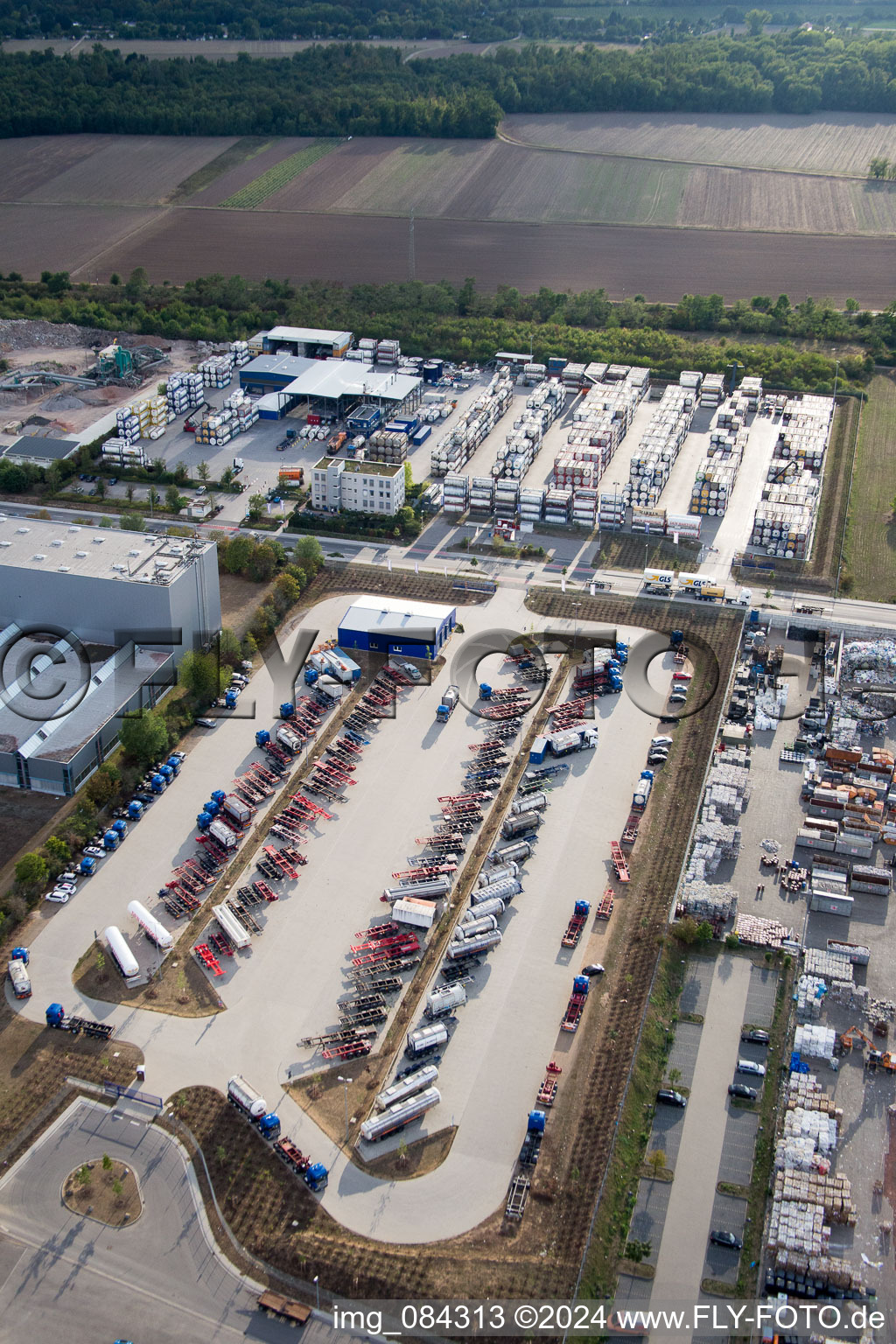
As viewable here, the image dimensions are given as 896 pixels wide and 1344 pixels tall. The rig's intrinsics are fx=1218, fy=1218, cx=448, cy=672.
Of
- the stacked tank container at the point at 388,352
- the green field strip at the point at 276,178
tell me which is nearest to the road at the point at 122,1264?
the stacked tank container at the point at 388,352

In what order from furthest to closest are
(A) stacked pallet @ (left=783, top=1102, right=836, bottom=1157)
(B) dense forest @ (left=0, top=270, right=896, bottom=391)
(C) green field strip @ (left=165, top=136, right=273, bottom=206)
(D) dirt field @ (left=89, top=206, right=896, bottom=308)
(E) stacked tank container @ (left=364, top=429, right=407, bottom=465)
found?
1. (C) green field strip @ (left=165, top=136, right=273, bottom=206)
2. (D) dirt field @ (left=89, top=206, right=896, bottom=308)
3. (B) dense forest @ (left=0, top=270, right=896, bottom=391)
4. (E) stacked tank container @ (left=364, top=429, right=407, bottom=465)
5. (A) stacked pallet @ (left=783, top=1102, right=836, bottom=1157)

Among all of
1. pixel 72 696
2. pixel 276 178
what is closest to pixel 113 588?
pixel 72 696

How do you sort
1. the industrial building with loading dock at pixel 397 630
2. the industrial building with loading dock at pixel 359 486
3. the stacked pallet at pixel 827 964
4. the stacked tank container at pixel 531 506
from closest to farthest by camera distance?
→ the stacked pallet at pixel 827 964 → the industrial building with loading dock at pixel 397 630 → the industrial building with loading dock at pixel 359 486 → the stacked tank container at pixel 531 506

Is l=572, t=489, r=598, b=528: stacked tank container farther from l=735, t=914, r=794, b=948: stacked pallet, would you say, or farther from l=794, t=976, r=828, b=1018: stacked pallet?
l=794, t=976, r=828, b=1018: stacked pallet

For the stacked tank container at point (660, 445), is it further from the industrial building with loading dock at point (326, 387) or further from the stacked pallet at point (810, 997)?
the stacked pallet at point (810, 997)

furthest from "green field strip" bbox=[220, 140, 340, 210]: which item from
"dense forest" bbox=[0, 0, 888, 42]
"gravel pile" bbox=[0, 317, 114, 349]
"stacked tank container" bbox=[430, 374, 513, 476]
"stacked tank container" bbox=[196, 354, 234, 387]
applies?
"stacked tank container" bbox=[430, 374, 513, 476]

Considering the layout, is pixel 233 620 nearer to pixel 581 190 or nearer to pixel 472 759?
pixel 472 759

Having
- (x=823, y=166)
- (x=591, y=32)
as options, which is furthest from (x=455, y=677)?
(x=591, y=32)
